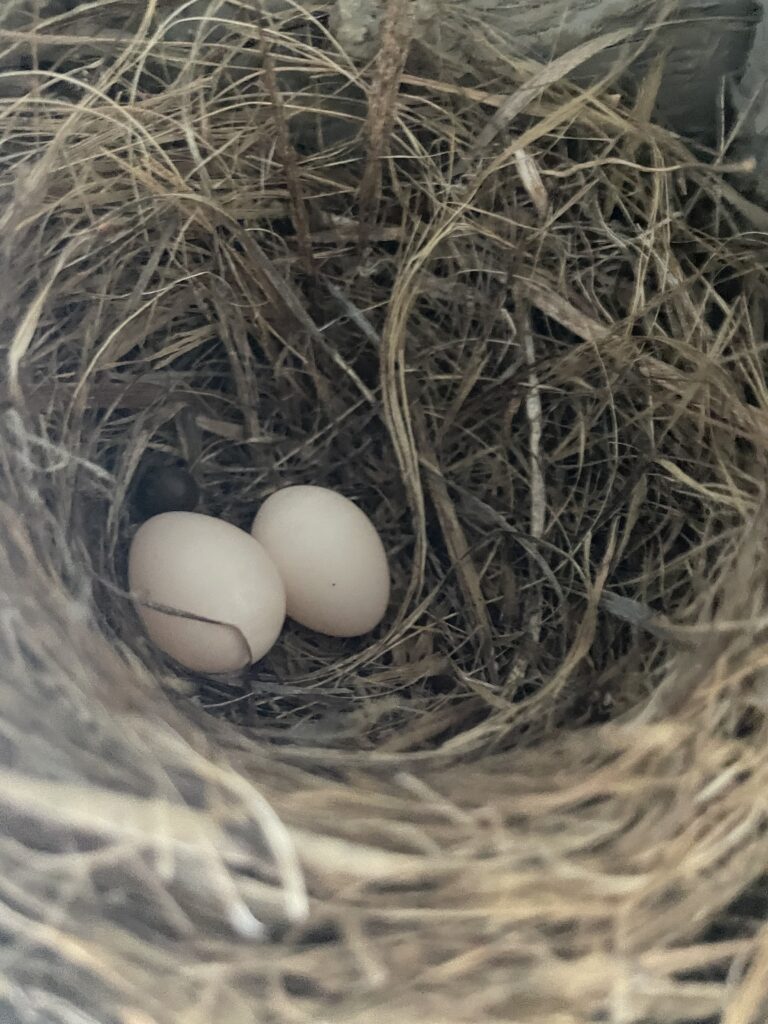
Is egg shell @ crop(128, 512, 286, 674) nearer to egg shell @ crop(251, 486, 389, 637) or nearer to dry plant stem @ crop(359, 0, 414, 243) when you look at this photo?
egg shell @ crop(251, 486, 389, 637)

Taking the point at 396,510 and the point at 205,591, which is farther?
the point at 396,510

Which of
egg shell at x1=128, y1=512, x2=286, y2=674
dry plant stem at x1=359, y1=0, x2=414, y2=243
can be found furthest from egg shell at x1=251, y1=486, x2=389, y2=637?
dry plant stem at x1=359, y1=0, x2=414, y2=243

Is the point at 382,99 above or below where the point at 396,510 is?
above

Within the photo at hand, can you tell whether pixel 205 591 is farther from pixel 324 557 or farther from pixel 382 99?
pixel 382 99

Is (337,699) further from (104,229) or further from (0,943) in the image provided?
(104,229)

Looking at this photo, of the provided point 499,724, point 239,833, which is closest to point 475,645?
point 499,724

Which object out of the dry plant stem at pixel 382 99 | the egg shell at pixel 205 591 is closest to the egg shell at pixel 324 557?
the egg shell at pixel 205 591

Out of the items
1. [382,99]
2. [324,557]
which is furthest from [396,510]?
[382,99]
